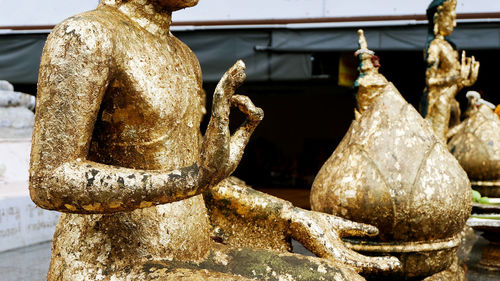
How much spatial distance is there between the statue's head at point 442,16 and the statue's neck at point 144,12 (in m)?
2.92

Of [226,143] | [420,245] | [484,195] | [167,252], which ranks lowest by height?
[484,195]

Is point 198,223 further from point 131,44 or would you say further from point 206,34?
point 206,34

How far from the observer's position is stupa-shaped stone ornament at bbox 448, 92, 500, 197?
2.94 metres

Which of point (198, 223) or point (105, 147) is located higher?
point (105, 147)

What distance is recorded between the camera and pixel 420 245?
1.53m

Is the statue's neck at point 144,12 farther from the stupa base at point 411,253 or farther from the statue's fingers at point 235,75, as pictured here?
the stupa base at point 411,253

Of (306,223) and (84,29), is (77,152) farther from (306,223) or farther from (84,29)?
(306,223)

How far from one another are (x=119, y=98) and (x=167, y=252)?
13.6 inches

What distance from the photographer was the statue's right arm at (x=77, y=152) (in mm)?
1021

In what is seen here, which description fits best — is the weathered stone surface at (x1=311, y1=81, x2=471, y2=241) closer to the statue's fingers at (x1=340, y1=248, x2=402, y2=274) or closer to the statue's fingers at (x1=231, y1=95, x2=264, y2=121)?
the statue's fingers at (x1=340, y1=248, x2=402, y2=274)


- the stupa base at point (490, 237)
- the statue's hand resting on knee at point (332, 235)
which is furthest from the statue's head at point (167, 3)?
the stupa base at point (490, 237)

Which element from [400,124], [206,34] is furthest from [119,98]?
[206,34]

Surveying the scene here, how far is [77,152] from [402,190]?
2.94ft

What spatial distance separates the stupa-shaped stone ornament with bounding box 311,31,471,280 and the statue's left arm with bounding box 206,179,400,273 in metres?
0.10
